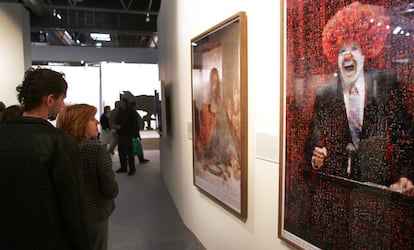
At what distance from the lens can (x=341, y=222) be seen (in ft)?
4.45

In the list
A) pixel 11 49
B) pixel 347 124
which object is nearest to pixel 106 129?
pixel 11 49

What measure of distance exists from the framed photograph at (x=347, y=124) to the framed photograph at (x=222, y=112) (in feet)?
1.77

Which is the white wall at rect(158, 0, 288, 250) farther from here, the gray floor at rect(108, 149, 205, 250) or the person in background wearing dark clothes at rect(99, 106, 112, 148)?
the person in background wearing dark clothes at rect(99, 106, 112, 148)

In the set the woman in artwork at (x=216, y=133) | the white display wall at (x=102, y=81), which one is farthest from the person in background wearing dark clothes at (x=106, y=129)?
the woman in artwork at (x=216, y=133)

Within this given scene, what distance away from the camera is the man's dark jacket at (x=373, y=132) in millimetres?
1096

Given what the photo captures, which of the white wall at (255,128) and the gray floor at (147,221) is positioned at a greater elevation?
the white wall at (255,128)

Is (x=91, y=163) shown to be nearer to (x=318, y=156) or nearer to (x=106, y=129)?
(x=318, y=156)

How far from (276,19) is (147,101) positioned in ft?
30.0

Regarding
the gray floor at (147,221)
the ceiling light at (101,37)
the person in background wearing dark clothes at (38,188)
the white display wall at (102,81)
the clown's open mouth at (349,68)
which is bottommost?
the gray floor at (147,221)

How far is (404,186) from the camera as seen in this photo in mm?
1089

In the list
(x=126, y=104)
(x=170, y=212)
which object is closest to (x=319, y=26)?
(x=170, y=212)

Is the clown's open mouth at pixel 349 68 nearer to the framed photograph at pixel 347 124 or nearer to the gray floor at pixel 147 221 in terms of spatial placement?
the framed photograph at pixel 347 124

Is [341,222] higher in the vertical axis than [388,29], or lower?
lower

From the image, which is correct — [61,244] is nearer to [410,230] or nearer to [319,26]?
[410,230]
